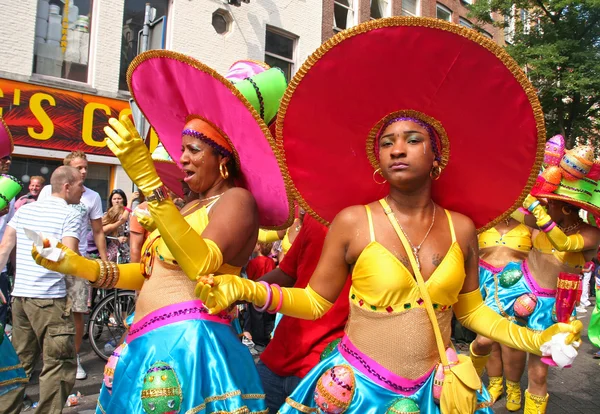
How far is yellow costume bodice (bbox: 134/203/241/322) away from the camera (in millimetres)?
2242

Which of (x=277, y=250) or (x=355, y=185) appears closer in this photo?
(x=355, y=185)

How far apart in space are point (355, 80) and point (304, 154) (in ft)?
1.33

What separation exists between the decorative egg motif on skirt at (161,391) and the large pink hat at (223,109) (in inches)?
37.2

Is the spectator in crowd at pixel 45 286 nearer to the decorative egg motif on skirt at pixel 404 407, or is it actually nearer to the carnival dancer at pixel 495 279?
the decorative egg motif on skirt at pixel 404 407

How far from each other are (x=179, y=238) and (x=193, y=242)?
0.05 m

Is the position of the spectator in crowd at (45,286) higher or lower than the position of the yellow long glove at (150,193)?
lower

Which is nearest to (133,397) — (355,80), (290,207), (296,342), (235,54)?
(296,342)

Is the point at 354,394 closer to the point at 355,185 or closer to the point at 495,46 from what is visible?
the point at 355,185

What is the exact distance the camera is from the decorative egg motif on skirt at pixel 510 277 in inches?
193

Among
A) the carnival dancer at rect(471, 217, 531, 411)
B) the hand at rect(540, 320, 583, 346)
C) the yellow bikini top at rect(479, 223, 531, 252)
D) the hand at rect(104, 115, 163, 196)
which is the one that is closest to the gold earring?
the hand at rect(540, 320, 583, 346)

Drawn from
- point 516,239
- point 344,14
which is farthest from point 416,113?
point 344,14

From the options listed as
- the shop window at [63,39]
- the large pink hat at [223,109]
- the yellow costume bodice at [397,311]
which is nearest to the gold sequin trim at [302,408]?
the yellow costume bodice at [397,311]

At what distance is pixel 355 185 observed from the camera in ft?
7.95

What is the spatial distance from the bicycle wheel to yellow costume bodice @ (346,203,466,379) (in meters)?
4.57
